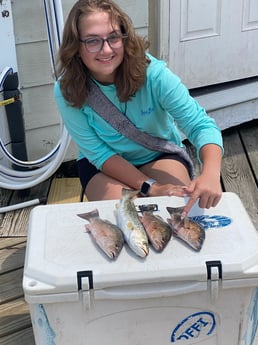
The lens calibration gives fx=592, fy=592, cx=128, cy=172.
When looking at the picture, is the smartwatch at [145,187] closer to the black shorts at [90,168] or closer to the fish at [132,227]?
the black shorts at [90,168]

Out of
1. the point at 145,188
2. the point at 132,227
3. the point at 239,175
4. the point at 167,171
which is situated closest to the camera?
the point at 132,227

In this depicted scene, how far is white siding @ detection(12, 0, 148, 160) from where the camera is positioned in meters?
2.70

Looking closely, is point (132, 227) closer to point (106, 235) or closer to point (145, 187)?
point (106, 235)

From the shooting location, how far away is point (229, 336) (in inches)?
63.1

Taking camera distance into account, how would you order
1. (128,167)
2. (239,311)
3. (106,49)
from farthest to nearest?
(128,167), (106,49), (239,311)

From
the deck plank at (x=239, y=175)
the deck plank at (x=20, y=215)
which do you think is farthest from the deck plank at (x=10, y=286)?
the deck plank at (x=239, y=175)

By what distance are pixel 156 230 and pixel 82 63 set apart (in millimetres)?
762

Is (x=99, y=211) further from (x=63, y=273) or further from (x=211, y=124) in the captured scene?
(x=211, y=124)

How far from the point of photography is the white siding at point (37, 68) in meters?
2.70

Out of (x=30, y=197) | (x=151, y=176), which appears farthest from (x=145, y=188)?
(x=30, y=197)

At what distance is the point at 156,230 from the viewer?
1.56 meters

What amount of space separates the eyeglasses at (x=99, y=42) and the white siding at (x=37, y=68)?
869 mm

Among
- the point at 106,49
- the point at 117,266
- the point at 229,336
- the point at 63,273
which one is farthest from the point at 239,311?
the point at 106,49

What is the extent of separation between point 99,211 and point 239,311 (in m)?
0.48
